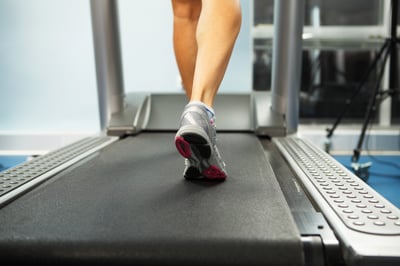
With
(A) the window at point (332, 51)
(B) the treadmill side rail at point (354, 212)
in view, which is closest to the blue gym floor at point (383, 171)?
(A) the window at point (332, 51)

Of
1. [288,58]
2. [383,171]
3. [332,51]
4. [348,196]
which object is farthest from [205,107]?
[332,51]

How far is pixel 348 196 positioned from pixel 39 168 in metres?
0.89

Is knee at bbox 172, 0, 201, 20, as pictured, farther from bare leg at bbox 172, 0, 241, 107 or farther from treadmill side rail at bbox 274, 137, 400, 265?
treadmill side rail at bbox 274, 137, 400, 265

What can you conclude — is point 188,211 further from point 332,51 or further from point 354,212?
point 332,51

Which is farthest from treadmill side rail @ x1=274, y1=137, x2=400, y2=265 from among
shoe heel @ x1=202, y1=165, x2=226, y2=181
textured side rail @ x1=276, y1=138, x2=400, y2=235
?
shoe heel @ x1=202, y1=165, x2=226, y2=181

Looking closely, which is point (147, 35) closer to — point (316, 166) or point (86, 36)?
point (86, 36)

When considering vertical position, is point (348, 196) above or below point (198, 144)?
below

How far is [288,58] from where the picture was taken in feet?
6.02

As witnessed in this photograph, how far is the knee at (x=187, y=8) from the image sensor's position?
136cm

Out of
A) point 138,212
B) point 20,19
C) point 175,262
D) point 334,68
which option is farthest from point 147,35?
point 175,262

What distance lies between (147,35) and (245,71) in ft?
2.45

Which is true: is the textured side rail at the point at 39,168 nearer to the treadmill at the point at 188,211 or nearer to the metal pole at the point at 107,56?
the treadmill at the point at 188,211

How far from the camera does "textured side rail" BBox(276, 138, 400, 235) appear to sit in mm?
668

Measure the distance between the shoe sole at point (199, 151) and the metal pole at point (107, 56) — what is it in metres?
1.13
